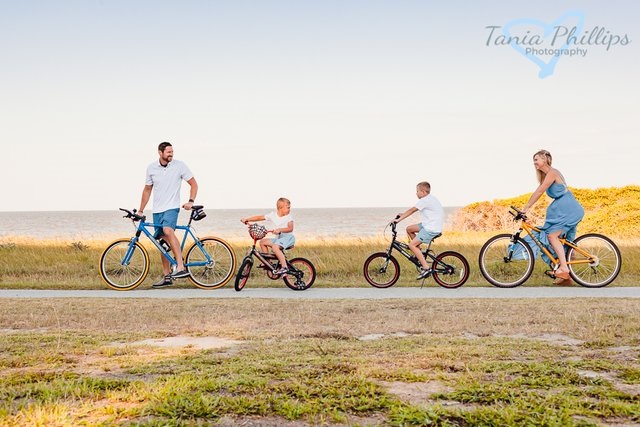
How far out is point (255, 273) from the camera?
38.5ft

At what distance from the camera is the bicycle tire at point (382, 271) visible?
10.8 m

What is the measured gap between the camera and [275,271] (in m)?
10.3

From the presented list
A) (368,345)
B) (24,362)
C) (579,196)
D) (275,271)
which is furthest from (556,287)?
(579,196)

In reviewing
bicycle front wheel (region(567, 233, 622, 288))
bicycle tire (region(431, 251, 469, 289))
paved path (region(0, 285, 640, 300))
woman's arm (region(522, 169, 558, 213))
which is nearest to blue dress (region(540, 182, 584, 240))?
woman's arm (region(522, 169, 558, 213))

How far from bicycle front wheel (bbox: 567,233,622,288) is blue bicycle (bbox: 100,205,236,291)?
18.4ft

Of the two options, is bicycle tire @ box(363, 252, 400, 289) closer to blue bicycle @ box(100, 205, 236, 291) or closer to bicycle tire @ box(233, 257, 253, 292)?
bicycle tire @ box(233, 257, 253, 292)

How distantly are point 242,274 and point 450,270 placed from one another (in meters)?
3.40

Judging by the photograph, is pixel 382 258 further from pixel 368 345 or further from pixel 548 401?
pixel 548 401

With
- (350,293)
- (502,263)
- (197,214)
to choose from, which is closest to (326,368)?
(350,293)

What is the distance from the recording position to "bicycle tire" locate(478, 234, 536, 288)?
34.5 ft

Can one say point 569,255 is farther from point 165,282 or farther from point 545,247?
point 165,282

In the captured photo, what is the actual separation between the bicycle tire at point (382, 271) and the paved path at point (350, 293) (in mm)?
364

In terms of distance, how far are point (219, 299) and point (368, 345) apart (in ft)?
12.9

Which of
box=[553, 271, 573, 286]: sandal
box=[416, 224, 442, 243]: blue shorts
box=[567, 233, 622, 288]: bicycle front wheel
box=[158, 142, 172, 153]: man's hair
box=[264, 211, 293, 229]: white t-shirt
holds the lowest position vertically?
box=[553, 271, 573, 286]: sandal
